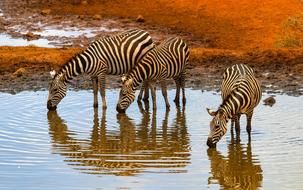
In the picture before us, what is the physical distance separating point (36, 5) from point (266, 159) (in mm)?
26485

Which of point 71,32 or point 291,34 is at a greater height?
point 291,34

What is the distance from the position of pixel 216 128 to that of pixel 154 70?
4061mm

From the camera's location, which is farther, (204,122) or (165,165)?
(204,122)

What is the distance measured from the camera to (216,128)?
13531mm

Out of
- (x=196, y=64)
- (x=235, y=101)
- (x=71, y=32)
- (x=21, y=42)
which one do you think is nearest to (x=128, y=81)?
(x=235, y=101)

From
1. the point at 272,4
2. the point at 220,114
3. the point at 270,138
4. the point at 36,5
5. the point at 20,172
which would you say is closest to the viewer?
the point at 20,172

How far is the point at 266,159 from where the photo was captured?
42.7 feet

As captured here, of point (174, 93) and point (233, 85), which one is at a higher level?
point (233, 85)

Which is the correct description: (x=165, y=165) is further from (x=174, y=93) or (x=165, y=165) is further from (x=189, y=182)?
(x=174, y=93)

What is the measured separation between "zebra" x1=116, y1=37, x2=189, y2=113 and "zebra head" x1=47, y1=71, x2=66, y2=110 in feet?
4.84

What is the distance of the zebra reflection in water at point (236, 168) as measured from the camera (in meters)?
11.7

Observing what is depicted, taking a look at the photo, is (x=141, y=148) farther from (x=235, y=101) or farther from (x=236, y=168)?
(x=236, y=168)

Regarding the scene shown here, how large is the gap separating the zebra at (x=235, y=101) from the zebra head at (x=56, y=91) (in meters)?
4.48

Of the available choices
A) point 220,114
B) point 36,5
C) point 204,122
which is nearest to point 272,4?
point 36,5
